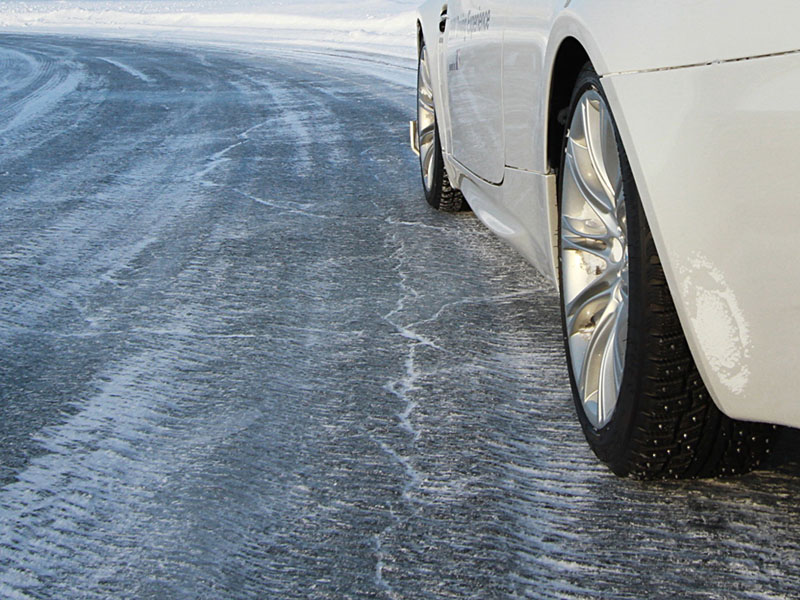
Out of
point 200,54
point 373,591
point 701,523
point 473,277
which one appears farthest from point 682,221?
point 200,54

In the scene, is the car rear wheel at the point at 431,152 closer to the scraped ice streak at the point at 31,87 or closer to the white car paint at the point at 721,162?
the white car paint at the point at 721,162

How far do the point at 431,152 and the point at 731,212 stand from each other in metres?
3.73

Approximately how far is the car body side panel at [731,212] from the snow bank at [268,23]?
14.8 m

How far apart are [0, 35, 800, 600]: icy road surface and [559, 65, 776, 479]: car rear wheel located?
0.31 ft

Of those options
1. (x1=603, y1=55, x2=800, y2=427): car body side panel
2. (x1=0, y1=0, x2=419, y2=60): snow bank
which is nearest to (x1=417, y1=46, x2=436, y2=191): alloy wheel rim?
(x1=603, y1=55, x2=800, y2=427): car body side panel

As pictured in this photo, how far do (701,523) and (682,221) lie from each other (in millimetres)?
625

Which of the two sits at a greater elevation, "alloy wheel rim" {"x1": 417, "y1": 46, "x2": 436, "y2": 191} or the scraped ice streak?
"alloy wheel rim" {"x1": 417, "y1": 46, "x2": 436, "y2": 191}

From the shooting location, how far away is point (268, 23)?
3381 cm

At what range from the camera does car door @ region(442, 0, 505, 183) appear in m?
3.32

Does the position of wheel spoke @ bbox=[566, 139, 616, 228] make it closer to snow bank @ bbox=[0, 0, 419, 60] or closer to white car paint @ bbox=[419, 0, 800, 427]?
white car paint @ bbox=[419, 0, 800, 427]

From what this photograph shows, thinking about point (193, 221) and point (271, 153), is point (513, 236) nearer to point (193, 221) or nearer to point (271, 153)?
point (193, 221)

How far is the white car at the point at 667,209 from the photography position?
175 cm

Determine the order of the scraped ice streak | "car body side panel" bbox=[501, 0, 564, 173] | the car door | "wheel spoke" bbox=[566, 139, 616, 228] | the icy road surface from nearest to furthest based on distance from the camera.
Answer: the icy road surface < "wheel spoke" bbox=[566, 139, 616, 228] < "car body side panel" bbox=[501, 0, 564, 173] < the car door < the scraped ice streak

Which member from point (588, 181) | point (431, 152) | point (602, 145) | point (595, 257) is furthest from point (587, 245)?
point (431, 152)
